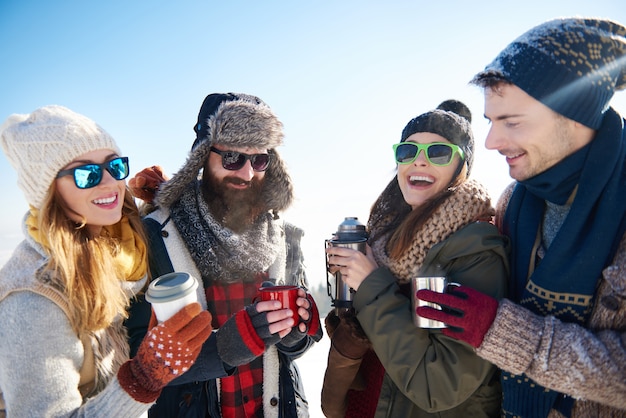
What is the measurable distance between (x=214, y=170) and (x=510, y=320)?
2109 mm

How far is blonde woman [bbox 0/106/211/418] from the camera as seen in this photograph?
61.8 inches

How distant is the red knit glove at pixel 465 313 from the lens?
1617mm

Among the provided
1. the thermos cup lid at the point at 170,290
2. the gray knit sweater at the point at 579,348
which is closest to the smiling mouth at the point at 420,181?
the gray knit sweater at the point at 579,348

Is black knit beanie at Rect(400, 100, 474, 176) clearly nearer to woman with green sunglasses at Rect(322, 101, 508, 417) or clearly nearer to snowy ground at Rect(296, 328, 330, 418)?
woman with green sunglasses at Rect(322, 101, 508, 417)

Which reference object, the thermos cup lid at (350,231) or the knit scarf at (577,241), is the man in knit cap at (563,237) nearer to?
the knit scarf at (577,241)

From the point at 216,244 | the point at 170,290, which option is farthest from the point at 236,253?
the point at 170,290

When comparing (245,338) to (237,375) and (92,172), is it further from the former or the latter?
(92,172)

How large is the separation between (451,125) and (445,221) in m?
0.64

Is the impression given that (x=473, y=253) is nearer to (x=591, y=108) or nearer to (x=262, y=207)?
(x=591, y=108)

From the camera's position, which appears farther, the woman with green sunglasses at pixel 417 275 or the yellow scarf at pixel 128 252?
the yellow scarf at pixel 128 252

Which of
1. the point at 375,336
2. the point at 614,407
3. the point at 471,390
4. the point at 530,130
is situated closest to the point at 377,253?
the point at 375,336

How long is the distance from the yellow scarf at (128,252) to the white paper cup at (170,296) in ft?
1.55

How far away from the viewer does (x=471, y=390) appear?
1.82 meters

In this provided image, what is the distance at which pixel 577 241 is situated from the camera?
1695 millimetres
